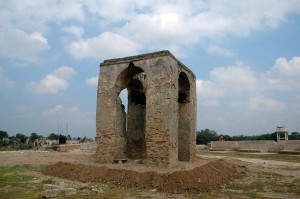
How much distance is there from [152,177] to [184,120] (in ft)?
18.9

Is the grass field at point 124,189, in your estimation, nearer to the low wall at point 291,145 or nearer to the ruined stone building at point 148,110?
the ruined stone building at point 148,110

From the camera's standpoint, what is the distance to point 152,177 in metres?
9.52

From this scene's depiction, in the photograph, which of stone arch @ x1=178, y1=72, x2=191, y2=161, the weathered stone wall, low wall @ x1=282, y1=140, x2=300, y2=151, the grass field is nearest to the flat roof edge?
stone arch @ x1=178, y1=72, x2=191, y2=161

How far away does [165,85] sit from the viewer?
11.8 meters

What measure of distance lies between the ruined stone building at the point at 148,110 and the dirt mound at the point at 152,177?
5.35 ft

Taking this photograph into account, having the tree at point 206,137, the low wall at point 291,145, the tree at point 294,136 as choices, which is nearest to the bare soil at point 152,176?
the low wall at point 291,145

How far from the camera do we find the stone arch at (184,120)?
14.6 meters

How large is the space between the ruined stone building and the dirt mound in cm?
163

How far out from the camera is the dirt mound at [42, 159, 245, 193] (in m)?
9.04

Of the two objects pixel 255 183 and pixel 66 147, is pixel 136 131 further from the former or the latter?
pixel 66 147

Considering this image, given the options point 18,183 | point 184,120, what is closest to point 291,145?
point 184,120

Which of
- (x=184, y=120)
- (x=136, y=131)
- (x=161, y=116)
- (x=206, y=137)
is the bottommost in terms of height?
(x=206, y=137)

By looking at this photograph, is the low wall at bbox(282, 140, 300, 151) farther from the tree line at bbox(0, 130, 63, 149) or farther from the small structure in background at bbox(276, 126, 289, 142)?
the tree line at bbox(0, 130, 63, 149)

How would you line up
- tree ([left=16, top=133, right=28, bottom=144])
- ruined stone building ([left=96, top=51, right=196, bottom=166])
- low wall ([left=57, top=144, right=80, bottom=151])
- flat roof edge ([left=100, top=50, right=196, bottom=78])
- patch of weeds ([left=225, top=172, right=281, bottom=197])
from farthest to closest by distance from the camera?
tree ([left=16, top=133, right=28, bottom=144]), low wall ([left=57, top=144, right=80, bottom=151]), flat roof edge ([left=100, top=50, right=196, bottom=78]), ruined stone building ([left=96, top=51, right=196, bottom=166]), patch of weeds ([left=225, top=172, right=281, bottom=197])
